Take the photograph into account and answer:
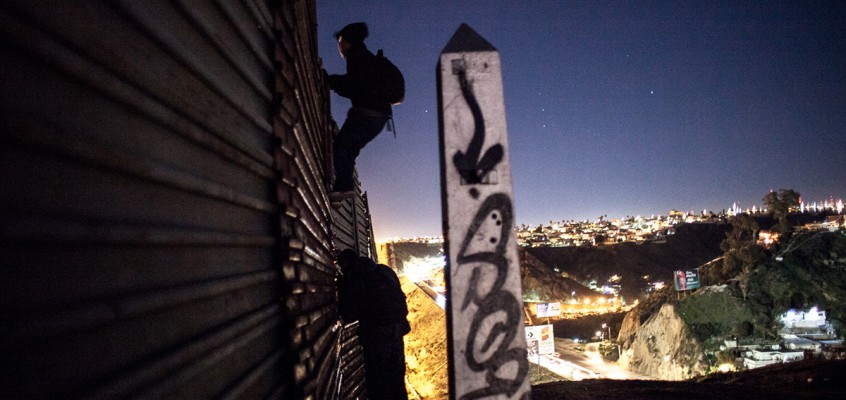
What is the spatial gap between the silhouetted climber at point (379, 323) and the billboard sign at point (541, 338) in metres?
25.4

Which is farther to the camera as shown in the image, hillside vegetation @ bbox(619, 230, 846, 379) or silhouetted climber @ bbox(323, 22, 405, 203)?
hillside vegetation @ bbox(619, 230, 846, 379)

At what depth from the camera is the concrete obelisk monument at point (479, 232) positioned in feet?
8.21

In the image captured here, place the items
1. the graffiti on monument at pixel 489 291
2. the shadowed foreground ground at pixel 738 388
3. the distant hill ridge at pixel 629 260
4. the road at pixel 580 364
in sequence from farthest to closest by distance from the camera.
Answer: the distant hill ridge at pixel 629 260
the road at pixel 580 364
the shadowed foreground ground at pixel 738 388
the graffiti on monument at pixel 489 291

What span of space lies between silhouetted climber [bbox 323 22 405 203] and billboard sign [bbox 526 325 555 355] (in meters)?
26.5

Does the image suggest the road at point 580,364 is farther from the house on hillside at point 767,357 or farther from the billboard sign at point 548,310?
the house on hillside at point 767,357

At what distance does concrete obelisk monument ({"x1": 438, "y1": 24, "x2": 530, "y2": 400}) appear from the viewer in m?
2.50

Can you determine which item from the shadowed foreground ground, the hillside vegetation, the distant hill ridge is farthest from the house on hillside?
the distant hill ridge

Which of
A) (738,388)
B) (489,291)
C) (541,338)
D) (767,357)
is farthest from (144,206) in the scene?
(767,357)

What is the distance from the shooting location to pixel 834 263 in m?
39.1

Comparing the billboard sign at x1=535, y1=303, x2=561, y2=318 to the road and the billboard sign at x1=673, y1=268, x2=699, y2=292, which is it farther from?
the billboard sign at x1=673, y1=268, x2=699, y2=292

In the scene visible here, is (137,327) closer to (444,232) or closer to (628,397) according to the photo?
(444,232)

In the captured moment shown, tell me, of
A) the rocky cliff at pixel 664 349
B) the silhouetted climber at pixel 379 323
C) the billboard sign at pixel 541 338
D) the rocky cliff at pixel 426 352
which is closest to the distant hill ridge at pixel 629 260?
the rocky cliff at pixel 664 349

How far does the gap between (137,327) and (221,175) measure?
0.89 m

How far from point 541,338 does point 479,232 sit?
96.8ft
